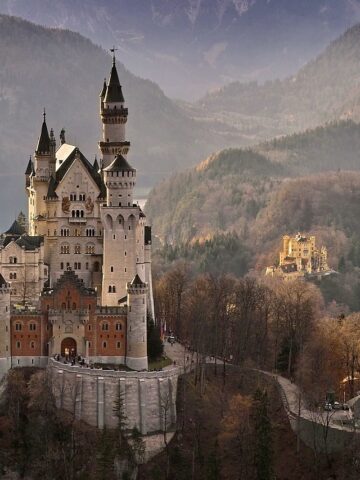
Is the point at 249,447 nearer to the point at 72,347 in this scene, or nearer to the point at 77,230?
the point at 72,347

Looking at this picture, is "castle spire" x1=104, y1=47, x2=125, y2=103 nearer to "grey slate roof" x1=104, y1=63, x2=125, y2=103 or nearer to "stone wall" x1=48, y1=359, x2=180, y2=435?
A: "grey slate roof" x1=104, y1=63, x2=125, y2=103

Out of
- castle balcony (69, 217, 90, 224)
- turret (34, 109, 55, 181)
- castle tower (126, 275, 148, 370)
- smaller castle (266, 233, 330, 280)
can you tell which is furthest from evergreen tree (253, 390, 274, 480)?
smaller castle (266, 233, 330, 280)

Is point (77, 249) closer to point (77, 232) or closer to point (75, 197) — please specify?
point (77, 232)

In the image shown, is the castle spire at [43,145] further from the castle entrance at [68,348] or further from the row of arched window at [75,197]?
the castle entrance at [68,348]

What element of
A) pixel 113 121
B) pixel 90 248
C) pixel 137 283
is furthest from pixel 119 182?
pixel 137 283

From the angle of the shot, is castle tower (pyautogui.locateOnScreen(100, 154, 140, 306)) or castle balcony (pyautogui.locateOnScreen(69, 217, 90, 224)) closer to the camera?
castle tower (pyautogui.locateOnScreen(100, 154, 140, 306))

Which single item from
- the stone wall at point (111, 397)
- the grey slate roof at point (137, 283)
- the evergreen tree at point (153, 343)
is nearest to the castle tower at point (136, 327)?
the grey slate roof at point (137, 283)
